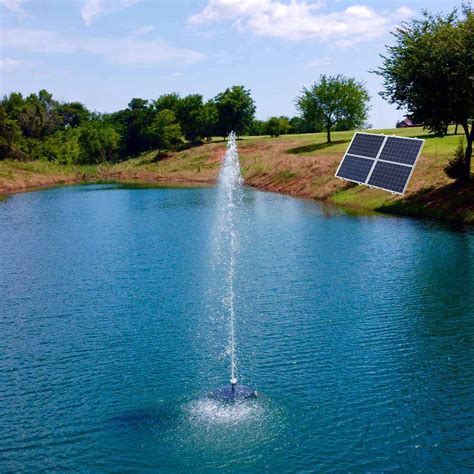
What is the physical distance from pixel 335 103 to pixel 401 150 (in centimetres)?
4276

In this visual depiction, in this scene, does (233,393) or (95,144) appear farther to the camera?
(95,144)

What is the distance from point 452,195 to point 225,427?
1821 inches

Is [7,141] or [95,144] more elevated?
[7,141]

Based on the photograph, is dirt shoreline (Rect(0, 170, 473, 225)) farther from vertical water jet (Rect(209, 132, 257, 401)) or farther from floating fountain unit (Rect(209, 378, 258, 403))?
floating fountain unit (Rect(209, 378, 258, 403))

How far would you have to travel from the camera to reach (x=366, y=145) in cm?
7388

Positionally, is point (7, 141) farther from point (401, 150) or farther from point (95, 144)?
point (401, 150)

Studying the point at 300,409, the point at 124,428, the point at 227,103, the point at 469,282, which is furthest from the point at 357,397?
the point at 227,103

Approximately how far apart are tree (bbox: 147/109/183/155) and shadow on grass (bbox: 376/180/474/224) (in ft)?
258

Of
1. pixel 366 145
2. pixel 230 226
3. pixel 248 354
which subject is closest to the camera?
pixel 248 354

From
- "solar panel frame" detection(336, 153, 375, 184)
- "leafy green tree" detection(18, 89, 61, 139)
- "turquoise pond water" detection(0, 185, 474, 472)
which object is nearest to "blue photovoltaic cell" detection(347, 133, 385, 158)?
"solar panel frame" detection(336, 153, 375, 184)

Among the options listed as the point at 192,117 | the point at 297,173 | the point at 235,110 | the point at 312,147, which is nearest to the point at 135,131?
the point at 192,117

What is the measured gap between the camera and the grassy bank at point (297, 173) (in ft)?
206

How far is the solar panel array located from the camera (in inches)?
2576

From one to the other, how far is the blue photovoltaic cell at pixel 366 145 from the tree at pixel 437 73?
6.81 meters
